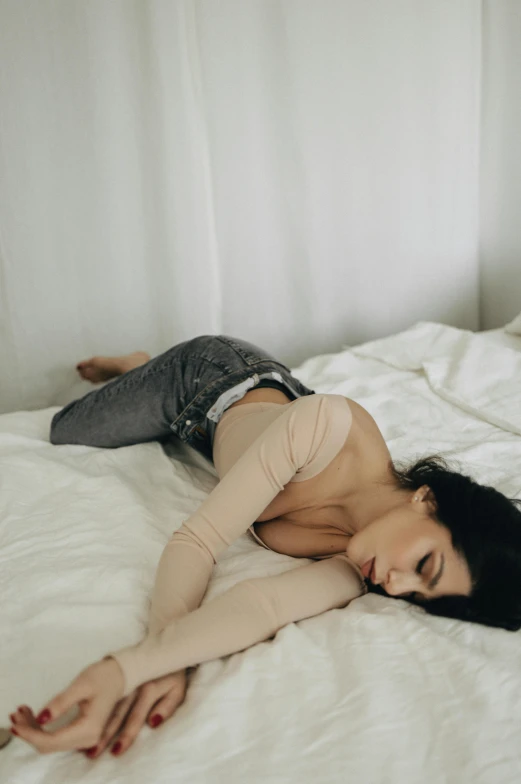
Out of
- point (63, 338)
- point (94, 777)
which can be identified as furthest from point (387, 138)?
point (94, 777)

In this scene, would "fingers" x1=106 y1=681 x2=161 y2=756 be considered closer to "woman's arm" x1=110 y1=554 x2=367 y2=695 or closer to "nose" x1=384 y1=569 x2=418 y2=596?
"woman's arm" x1=110 y1=554 x2=367 y2=695

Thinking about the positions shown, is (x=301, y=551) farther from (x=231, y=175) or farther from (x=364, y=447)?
(x=231, y=175)

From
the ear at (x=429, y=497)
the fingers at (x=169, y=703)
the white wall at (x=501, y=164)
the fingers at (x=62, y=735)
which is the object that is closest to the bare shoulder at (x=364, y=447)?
the ear at (x=429, y=497)

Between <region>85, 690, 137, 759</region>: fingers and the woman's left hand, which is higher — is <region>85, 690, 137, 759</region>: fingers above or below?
below

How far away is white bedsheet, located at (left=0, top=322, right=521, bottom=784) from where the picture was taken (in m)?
0.73

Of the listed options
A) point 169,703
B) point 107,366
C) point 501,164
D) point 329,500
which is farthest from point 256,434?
point 501,164

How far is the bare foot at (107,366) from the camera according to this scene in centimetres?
199

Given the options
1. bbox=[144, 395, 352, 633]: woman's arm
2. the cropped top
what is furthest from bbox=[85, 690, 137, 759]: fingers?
the cropped top

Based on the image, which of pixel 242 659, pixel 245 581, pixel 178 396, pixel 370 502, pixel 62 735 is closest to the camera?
pixel 62 735

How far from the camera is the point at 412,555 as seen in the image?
972 mm


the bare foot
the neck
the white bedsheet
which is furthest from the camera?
the bare foot

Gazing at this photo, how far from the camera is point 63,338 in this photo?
2.22 metres

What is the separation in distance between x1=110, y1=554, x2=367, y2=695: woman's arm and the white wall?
1878 mm

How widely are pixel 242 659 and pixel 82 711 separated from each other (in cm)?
21
